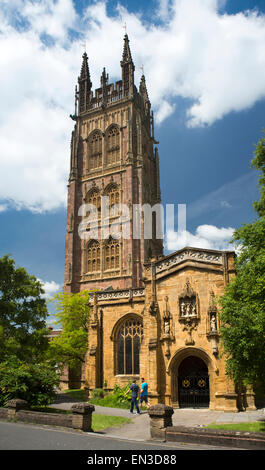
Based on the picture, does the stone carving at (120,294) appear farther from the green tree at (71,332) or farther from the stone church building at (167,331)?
the green tree at (71,332)

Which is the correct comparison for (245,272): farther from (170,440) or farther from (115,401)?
(115,401)

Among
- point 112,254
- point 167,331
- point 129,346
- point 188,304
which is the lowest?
point 129,346

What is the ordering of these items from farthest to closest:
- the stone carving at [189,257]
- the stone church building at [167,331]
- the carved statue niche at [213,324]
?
the stone carving at [189,257] → the stone church building at [167,331] → the carved statue niche at [213,324]

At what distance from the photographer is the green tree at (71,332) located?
31.4 m

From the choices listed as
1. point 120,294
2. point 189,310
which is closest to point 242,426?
point 189,310

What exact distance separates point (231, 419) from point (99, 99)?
167ft

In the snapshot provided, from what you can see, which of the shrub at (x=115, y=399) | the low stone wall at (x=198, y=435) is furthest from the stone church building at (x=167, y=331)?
the low stone wall at (x=198, y=435)

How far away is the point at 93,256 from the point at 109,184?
33.1 feet

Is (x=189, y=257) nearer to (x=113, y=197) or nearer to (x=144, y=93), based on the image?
(x=113, y=197)

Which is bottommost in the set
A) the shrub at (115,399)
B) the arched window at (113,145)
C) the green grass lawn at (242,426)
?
the shrub at (115,399)

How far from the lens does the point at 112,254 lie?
4619cm

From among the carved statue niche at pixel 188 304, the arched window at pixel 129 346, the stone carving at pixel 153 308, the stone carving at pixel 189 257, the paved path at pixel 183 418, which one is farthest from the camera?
the arched window at pixel 129 346

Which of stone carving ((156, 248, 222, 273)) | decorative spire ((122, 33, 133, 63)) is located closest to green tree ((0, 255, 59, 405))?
stone carving ((156, 248, 222, 273))

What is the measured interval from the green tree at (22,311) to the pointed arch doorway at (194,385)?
34.2 feet
